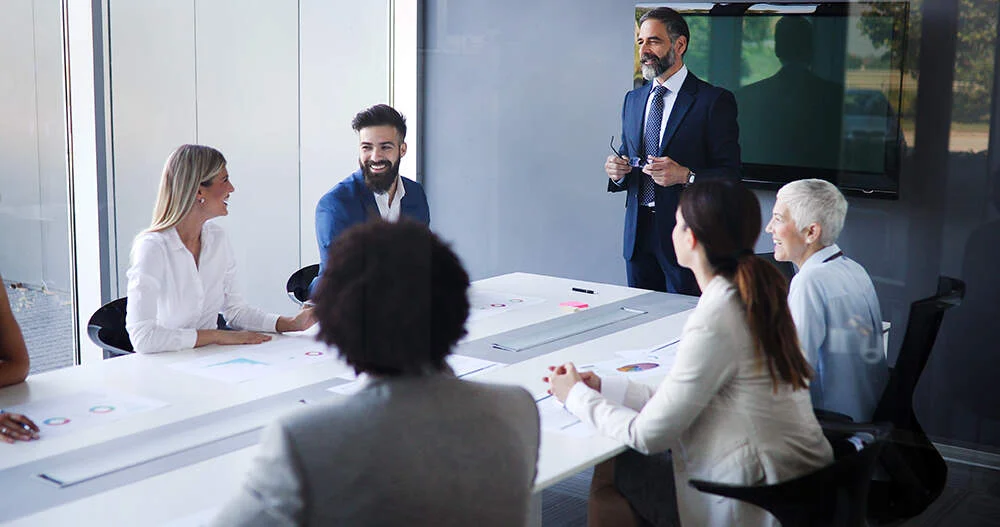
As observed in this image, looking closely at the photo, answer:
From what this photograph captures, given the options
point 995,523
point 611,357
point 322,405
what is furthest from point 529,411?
point 995,523

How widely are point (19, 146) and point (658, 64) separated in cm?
244

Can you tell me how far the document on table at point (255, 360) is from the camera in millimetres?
2541

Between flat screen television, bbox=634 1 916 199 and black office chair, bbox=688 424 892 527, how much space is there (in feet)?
2.83

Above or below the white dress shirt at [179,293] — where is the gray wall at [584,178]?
above

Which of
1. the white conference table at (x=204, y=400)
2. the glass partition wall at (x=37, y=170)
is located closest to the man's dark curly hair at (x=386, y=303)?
the white conference table at (x=204, y=400)

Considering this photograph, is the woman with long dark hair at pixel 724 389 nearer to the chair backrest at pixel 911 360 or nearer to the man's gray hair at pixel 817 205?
the man's gray hair at pixel 817 205

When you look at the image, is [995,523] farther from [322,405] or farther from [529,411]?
[322,405]

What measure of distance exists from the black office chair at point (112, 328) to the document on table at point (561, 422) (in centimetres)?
126

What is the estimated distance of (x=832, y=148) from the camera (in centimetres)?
298

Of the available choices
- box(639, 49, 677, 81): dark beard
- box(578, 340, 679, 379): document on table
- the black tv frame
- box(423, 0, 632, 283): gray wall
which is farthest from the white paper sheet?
box(639, 49, 677, 81): dark beard

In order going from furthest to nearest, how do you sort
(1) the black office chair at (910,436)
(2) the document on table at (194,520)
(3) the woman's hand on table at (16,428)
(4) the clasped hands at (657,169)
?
(4) the clasped hands at (657,169)
(1) the black office chair at (910,436)
(3) the woman's hand on table at (16,428)
(2) the document on table at (194,520)

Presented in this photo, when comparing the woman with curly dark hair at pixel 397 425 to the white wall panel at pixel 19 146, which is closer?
the woman with curly dark hair at pixel 397 425

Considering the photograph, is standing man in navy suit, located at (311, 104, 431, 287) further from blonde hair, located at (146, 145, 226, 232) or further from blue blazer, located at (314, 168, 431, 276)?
blonde hair, located at (146, 145, 226, 232)

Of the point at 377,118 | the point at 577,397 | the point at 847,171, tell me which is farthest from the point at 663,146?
the point at 577,397
